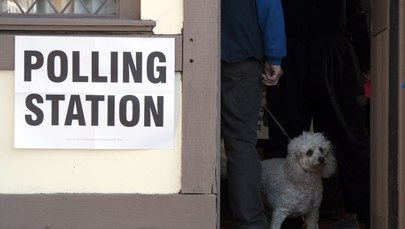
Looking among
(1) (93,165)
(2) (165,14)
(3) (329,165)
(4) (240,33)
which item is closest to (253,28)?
(4) (240,33)

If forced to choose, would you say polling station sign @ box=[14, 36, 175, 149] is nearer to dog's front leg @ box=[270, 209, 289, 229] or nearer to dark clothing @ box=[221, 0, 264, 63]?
dark clothing @ box=[221, 0, 264, 63]

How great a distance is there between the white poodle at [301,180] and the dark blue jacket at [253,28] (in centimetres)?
85

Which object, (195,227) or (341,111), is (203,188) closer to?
(195,227)

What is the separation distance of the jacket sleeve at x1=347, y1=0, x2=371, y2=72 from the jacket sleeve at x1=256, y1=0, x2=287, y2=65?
134 centimetres

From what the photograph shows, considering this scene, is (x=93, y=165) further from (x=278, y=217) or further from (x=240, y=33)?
(x=278, y=217)

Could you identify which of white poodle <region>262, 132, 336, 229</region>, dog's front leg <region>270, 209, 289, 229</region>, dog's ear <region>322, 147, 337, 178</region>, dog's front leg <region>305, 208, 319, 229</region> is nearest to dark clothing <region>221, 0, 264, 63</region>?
white poodle <region>262, 132, 336, 229</region>

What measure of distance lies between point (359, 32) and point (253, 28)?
1628mm

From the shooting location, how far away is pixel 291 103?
6.62 metres

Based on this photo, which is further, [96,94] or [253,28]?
[253,28]

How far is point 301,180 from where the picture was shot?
233 inches

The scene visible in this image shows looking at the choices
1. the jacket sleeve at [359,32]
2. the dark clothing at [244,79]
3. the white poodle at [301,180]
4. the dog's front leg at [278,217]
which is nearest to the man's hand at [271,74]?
the dark clothing at [244,79]

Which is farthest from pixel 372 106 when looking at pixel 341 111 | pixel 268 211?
pixel 268 211

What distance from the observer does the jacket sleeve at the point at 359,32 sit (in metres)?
6.60

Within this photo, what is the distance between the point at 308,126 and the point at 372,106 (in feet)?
3.14
